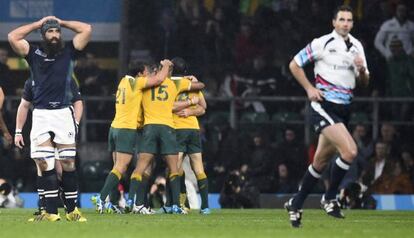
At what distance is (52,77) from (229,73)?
39.5 ft

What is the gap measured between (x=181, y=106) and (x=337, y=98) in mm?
5005

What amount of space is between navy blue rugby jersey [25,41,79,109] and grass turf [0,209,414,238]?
136 cm

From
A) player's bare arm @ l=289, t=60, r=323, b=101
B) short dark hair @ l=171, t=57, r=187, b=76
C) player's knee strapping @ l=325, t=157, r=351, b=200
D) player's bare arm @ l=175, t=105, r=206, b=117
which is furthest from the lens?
player's bare arm @ l=175, t=105, r=206, b=117

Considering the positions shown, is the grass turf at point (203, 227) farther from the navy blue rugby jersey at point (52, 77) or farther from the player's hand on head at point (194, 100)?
the player's hand on head at point (194, 100)

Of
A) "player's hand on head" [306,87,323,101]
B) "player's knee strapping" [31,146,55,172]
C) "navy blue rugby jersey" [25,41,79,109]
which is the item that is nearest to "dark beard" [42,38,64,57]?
"navy blue rugby jersey" [25,41,79,109]

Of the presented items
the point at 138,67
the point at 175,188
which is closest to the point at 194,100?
the point at 138,67

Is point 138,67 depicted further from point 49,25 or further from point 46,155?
point 49,25

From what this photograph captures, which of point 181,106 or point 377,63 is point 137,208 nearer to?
point 181,106

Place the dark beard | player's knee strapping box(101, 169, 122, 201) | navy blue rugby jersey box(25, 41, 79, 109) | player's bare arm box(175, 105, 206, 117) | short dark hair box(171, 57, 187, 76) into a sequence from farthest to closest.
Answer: player's bare arm box(175, 105, 206, 117), short dark hair box(171, 57, 187, 76), player's knee strapping box(101, 169, 122, 201), navy blue rugby jersey box(25, 41, 79, 109), the dark beard

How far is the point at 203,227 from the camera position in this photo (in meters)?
16.8

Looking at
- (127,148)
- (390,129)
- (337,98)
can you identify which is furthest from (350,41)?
(390,129)

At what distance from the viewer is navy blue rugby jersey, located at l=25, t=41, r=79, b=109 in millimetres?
17531

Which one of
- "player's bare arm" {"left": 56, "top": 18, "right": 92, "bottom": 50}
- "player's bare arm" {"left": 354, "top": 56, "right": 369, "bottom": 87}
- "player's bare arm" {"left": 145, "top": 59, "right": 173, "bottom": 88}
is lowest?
"player's bare arm" {"left": 145, "top": 59, "right": 173, "bottom": 88}

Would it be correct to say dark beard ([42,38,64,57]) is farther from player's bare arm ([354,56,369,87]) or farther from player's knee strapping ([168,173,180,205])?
player's knee strapping ([168,173,180,205])
